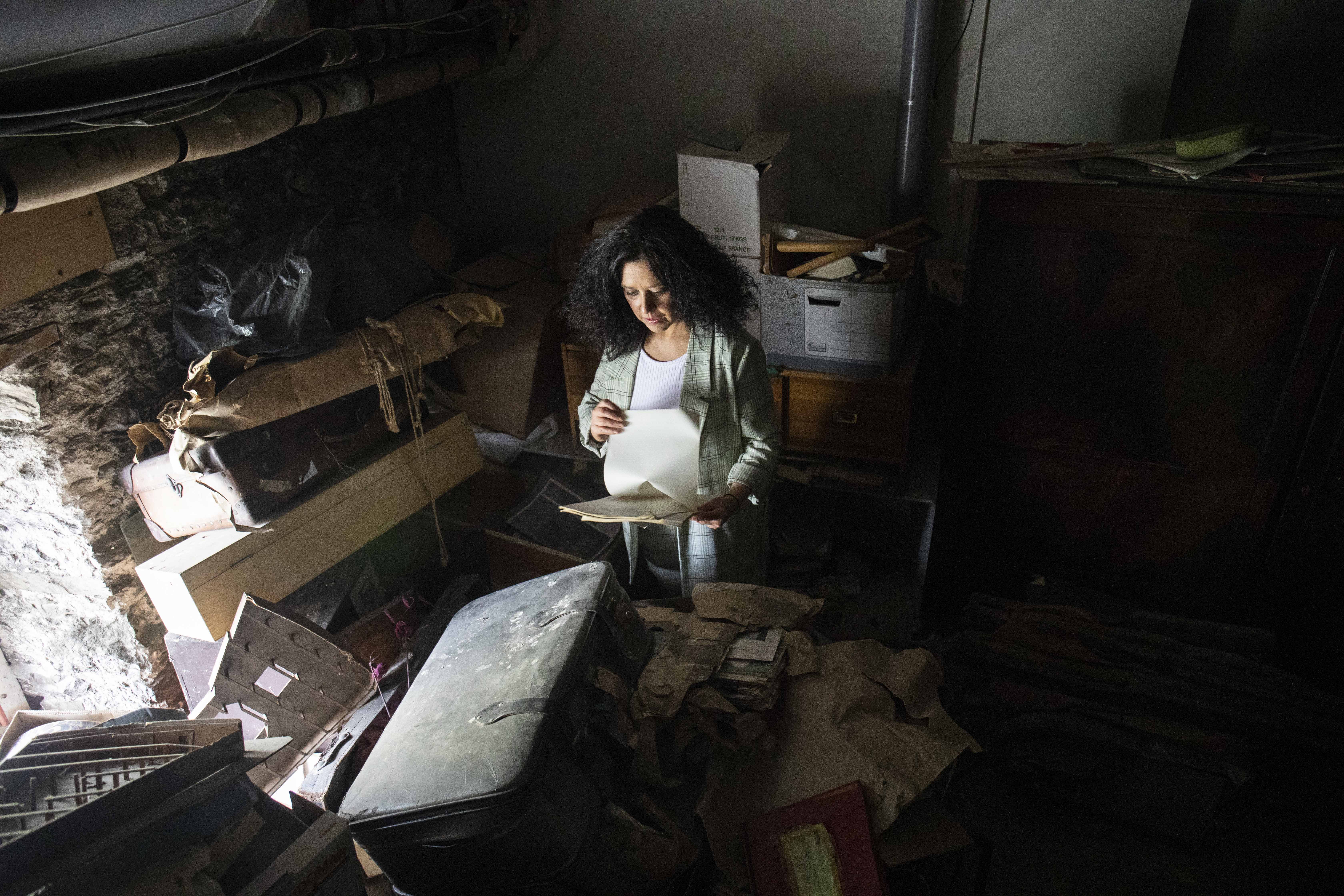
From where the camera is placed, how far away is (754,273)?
2.72 metres

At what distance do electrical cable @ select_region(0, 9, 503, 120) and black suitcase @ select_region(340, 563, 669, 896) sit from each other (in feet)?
4.13

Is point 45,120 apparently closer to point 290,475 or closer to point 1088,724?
point 290,475

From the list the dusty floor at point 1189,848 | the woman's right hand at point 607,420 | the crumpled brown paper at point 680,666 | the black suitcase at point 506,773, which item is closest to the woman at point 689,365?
the woman's right hand at point 607,420

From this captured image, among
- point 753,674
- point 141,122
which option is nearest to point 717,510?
point 753,674

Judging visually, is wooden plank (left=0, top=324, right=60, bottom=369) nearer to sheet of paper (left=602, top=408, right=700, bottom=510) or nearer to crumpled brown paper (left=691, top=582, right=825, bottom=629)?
sheet of paper (left=602, top=408, right=700, bottom=510)

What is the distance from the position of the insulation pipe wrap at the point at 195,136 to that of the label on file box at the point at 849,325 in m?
1.48

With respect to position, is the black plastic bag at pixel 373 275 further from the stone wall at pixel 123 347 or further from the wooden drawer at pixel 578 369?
the wooden drawer at pixel 578 369

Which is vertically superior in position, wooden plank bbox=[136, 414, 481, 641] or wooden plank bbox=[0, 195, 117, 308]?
wooden plank bbox=[0, 195, 117, 308]

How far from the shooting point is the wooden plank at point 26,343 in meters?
1.91

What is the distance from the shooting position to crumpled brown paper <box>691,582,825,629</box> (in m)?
1.82

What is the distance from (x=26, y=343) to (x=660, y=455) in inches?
60.9

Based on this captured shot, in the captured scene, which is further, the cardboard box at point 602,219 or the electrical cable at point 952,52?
the cardboard box at point 602,219

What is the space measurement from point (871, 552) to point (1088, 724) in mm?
1080

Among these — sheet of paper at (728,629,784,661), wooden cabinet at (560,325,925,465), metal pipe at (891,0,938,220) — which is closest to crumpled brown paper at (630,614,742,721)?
sheet of paper at (728,629,784,661)
